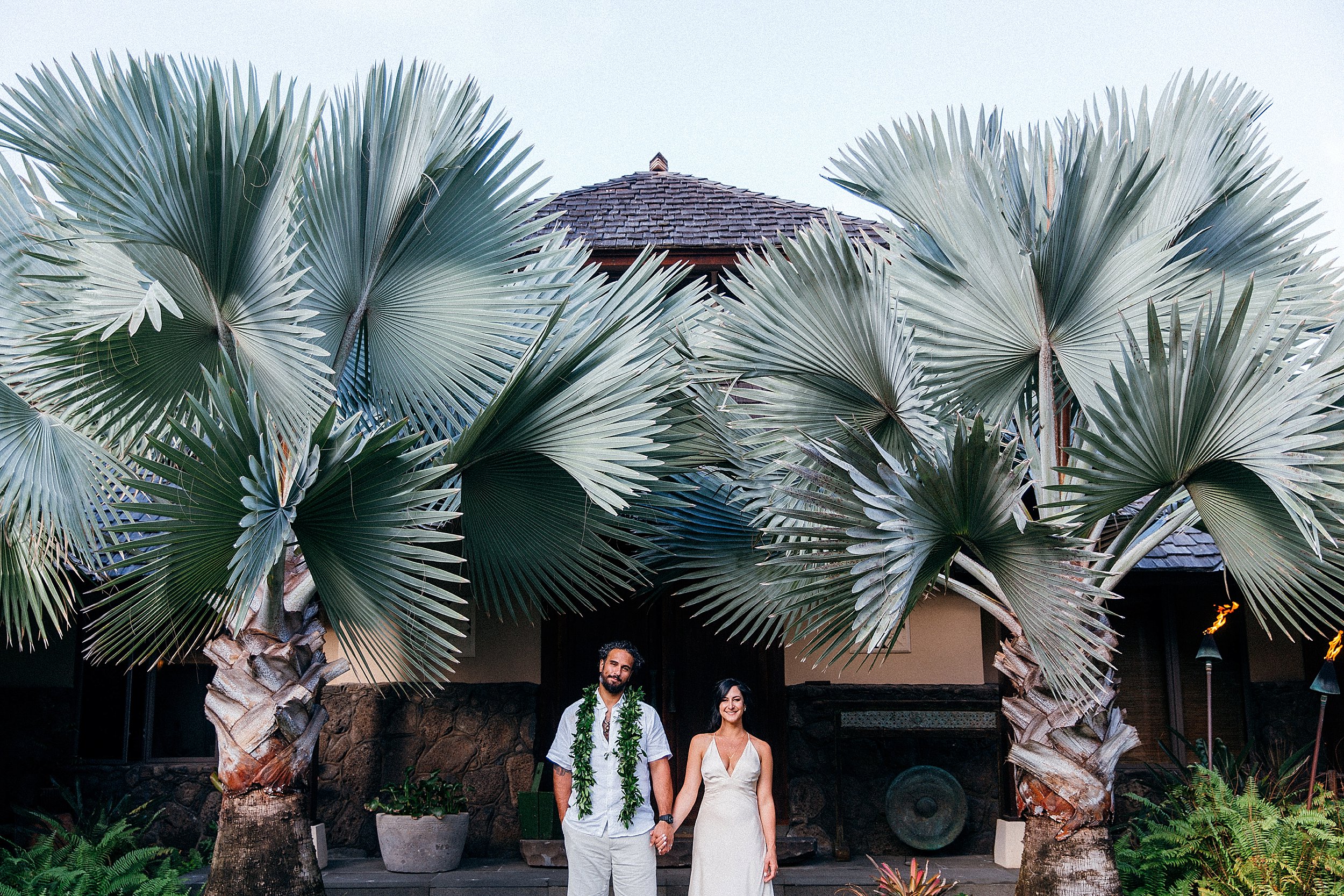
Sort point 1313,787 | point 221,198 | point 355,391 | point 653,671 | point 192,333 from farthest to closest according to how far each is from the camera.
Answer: point 653,671, point 1313,787, point 355,391, point 192,333, point 221,198

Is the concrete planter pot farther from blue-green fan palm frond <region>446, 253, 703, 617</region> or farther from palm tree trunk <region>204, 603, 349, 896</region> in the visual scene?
palm tree trunk <region>204, 603, 349, 896</region>

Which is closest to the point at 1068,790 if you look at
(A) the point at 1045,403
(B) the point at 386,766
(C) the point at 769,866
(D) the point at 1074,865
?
(D) the point at 1074,865

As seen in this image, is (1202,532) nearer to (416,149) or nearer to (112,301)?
(416,149)

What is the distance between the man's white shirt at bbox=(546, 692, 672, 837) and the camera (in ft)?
15.6

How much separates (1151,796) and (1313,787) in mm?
1778

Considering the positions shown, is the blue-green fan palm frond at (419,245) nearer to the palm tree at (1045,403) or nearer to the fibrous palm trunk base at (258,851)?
the palm tree at (1045,403)

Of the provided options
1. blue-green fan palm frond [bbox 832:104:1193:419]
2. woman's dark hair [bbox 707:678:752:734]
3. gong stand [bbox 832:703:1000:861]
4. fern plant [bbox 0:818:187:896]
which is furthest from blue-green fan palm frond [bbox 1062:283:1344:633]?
fern plant [bbox 0:818:187:896]

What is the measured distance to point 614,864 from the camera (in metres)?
4.77

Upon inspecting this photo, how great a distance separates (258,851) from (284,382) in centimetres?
203

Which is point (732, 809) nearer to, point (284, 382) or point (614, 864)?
point (614, 864)

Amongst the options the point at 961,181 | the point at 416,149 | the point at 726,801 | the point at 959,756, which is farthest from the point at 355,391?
the point at 959,756

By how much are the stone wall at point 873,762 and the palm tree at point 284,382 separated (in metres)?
2.95

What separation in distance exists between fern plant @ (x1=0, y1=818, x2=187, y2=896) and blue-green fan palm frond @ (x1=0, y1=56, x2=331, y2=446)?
2571mm

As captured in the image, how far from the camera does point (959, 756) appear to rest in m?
7.59
